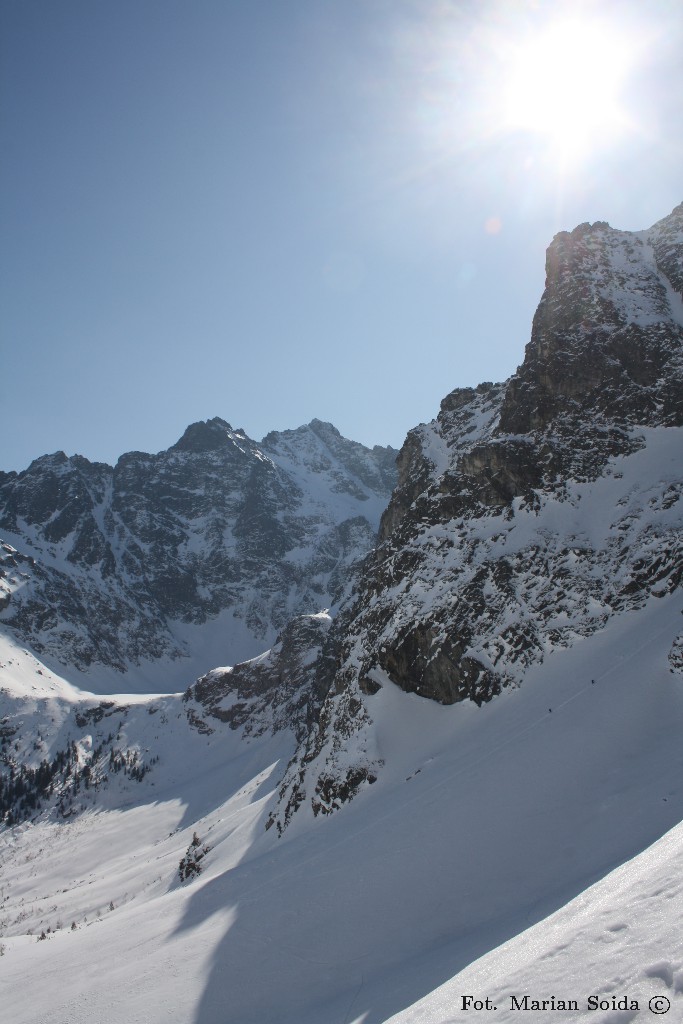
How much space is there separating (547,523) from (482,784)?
47.8 ft

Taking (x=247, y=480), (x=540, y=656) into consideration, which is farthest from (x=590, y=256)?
(x=247, y=480)

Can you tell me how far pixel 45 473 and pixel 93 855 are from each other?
472 feet

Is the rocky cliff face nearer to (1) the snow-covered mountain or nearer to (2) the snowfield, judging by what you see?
(1) the snow-covered mountain

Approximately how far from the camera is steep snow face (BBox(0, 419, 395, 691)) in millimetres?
122625

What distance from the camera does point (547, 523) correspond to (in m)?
28.7

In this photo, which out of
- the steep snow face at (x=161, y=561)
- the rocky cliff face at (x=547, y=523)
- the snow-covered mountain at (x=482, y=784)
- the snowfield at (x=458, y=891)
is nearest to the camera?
the snowfield at (x=458, y=891)

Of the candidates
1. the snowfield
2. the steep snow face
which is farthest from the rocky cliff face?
the steep snow face

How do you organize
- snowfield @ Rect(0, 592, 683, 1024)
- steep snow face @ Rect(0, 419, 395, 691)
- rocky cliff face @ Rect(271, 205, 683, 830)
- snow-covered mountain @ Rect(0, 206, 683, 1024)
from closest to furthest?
1. snowfield @ Rect(0, 592, 683, 1024)
2. snow-covered mountain @ Rect(0, 206, 683, 1024)
3. rocky cliff face @ Rect(271, 205, 683, 830)
4. steep snow face @ Rect(0, 419, 395, 691)

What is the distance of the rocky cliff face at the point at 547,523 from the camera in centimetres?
2489

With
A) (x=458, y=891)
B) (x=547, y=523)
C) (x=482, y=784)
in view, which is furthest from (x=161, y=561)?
(x=458, y=891)

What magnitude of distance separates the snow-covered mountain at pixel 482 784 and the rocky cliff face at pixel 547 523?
5.2 inches

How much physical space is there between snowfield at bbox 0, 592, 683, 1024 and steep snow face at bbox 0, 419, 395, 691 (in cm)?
9348

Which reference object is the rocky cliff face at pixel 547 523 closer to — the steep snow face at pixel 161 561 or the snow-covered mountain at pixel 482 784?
the snow-covered mountain at pixel 482 784

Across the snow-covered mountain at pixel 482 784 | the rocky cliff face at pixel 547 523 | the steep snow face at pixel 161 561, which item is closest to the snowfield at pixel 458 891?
the snow-covered mountain at pixel 482 784
